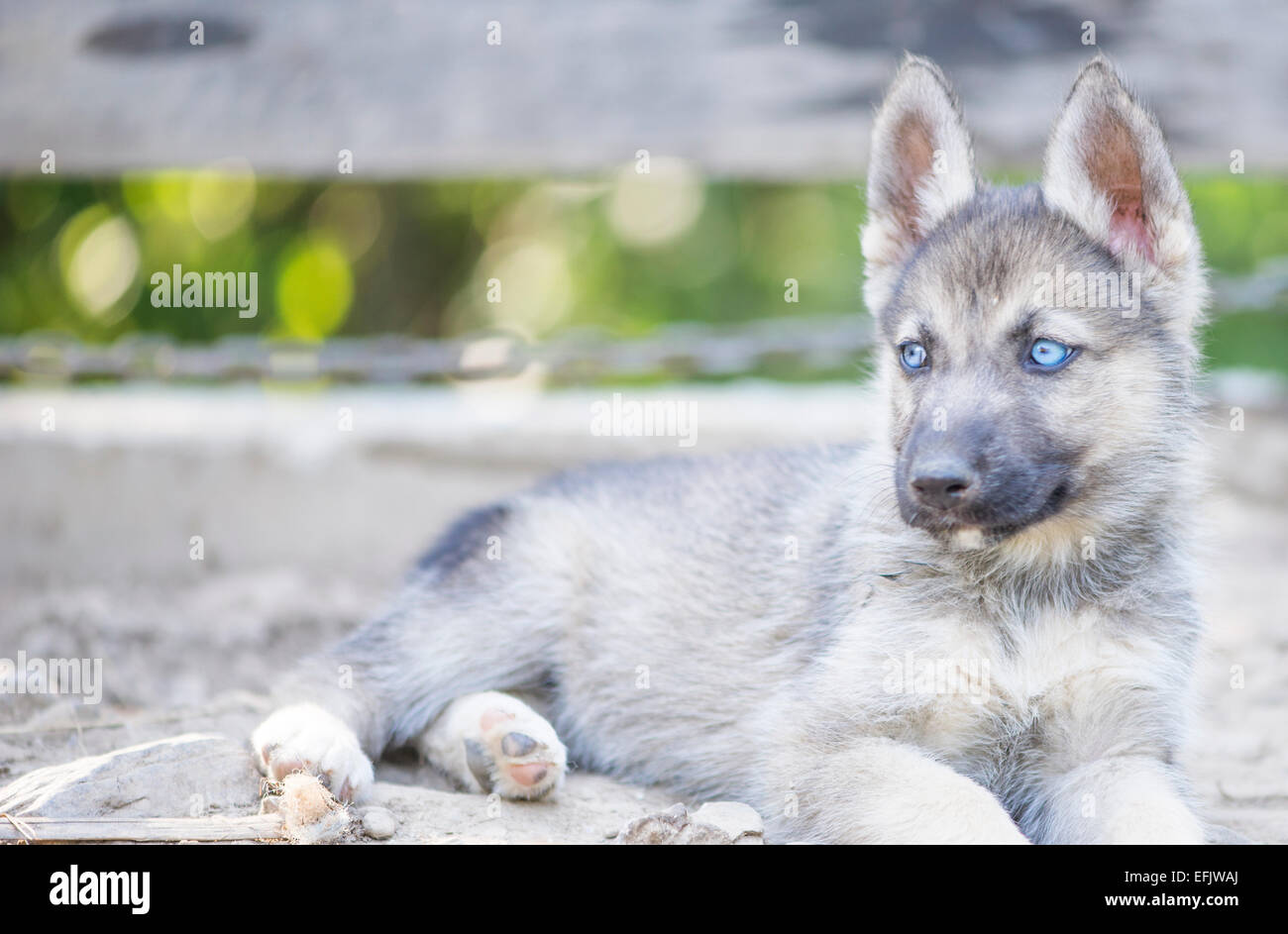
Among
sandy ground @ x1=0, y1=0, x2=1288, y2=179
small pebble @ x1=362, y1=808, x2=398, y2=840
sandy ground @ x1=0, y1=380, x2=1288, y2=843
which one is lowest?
small pebble @ x1=362, y1=808, x2=398, y2=840

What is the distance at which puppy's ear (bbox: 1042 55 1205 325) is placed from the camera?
3219mm

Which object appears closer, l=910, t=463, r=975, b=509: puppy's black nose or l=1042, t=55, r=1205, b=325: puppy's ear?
l=910, t=463, r=975, b=509: puppy's black nose

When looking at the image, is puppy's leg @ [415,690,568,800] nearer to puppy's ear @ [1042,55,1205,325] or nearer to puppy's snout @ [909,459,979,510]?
puppy's snout @ [909,459,979,510]

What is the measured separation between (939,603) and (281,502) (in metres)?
3.57

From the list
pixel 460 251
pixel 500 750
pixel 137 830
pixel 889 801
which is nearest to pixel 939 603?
pixel 889 801

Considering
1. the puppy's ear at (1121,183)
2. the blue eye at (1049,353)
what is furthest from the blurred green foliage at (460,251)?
the blue eye at (1049,353)

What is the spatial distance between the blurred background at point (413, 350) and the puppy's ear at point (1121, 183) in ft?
2.65

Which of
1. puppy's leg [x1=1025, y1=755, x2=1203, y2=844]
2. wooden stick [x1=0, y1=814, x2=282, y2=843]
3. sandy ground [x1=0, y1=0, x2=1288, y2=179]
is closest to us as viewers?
wooden stick [x1=0, y1=814, x2=282, y2=843]

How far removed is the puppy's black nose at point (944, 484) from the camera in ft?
9.65

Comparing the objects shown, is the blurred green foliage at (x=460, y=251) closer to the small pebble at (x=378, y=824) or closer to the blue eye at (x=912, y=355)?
the blue eye at (x=912, y=355)

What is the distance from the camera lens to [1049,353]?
3.17 metres

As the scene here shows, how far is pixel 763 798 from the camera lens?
3.30m

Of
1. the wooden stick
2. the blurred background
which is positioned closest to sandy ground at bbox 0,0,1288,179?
the blurred background
